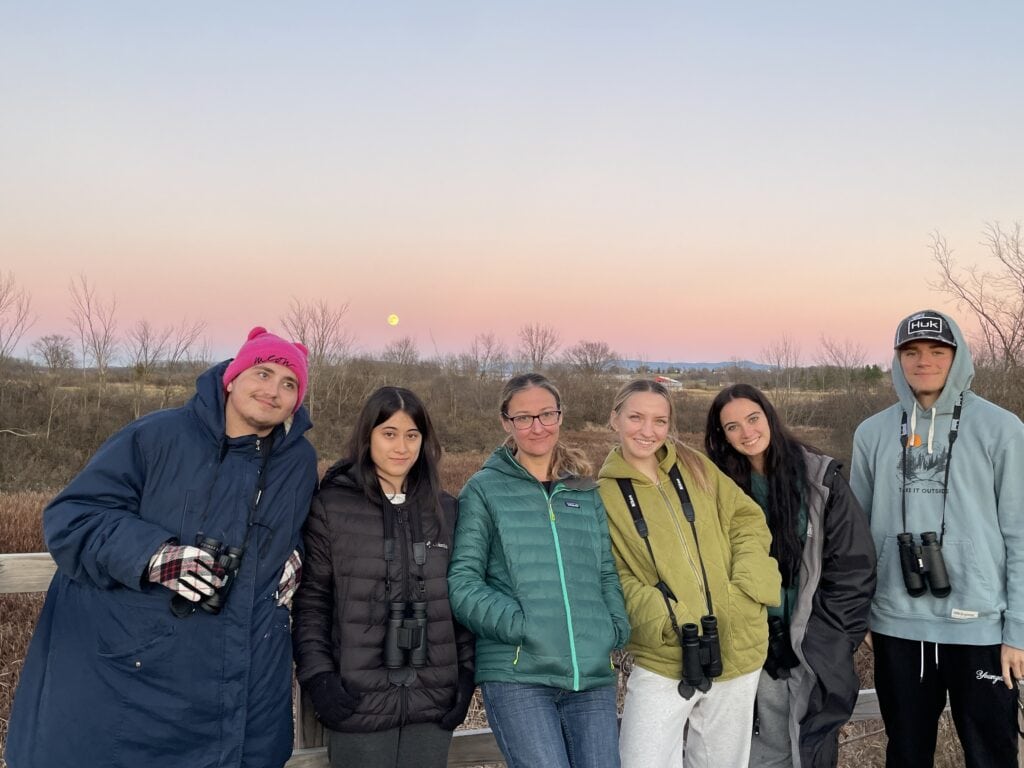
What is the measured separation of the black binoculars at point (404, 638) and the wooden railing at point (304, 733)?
57cm

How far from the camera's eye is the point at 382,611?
8.63 feet

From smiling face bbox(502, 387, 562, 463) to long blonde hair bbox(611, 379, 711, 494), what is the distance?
1.27 ft

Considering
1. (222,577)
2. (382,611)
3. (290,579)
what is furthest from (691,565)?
(222,577)

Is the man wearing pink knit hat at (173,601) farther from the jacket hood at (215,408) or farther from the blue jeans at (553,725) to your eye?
the blue jeans at (553,725)

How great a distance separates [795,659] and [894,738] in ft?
1.97

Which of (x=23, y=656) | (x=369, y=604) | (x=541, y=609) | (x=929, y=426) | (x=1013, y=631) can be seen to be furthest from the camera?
(x=23, y=656)

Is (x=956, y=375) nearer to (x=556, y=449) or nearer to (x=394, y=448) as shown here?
(x=556, y=449)

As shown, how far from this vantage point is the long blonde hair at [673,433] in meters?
3.21

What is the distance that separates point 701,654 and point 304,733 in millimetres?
1683

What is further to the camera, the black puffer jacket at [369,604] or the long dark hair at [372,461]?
the long dark hair at [372,461]

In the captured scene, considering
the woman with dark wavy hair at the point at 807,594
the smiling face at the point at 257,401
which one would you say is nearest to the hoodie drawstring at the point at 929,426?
the woman with dark wavy hair at the point at 807,594

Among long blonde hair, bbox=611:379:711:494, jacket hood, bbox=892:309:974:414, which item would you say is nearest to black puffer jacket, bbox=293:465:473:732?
long blonde hair, bbox=611:379:711:494

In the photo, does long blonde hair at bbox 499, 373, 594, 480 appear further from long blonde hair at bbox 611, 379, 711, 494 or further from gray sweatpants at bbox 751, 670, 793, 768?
gray sweatpants at bbox 751, 670, 793, 768

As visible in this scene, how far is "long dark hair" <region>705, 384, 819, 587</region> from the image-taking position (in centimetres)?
324
